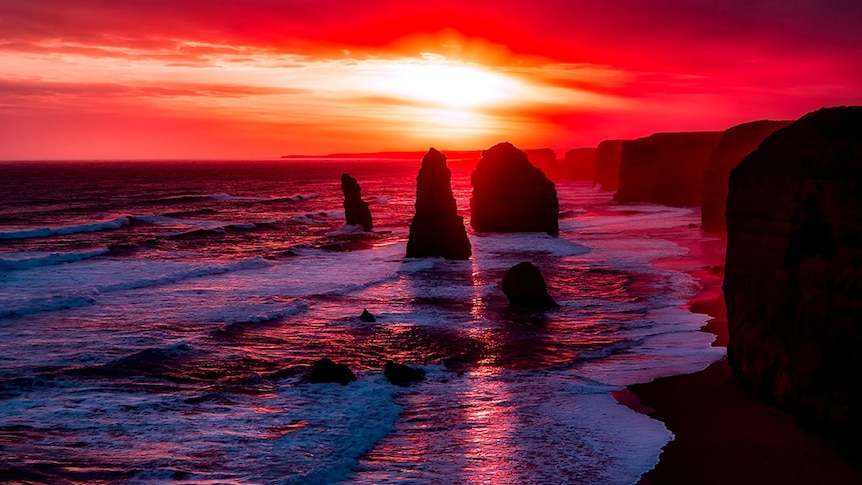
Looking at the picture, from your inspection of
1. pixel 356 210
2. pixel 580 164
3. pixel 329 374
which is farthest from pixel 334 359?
pixel 580 164

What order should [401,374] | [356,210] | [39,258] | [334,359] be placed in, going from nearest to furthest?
[401,374] < [334,359] < [39,258] < [356,210]

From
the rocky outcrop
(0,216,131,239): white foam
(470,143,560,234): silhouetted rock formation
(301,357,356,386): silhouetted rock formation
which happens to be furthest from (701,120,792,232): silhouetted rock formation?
(0,216,131,239): white foam

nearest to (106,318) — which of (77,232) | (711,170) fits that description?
(77,232)

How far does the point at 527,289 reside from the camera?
27.3m

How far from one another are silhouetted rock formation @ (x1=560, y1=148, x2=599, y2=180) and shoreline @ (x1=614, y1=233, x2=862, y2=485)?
576 feet

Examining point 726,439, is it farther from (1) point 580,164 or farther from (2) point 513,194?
(1) point 580,164

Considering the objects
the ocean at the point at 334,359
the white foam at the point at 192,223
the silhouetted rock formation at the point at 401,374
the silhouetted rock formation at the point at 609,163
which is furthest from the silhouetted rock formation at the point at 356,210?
the silhouetted rock formation at the point at 609,163

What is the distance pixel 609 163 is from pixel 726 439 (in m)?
126

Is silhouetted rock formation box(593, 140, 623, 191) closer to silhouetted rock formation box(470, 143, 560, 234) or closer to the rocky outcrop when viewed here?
the rocky outcrop

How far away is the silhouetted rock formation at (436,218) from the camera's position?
3916 centimetres

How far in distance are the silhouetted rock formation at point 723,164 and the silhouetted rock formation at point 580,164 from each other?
438 ft

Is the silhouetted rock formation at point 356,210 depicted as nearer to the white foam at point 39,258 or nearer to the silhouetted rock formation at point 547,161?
the white foam at point 39,258

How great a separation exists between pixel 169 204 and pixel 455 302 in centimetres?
7313

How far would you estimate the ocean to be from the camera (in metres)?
13.1
